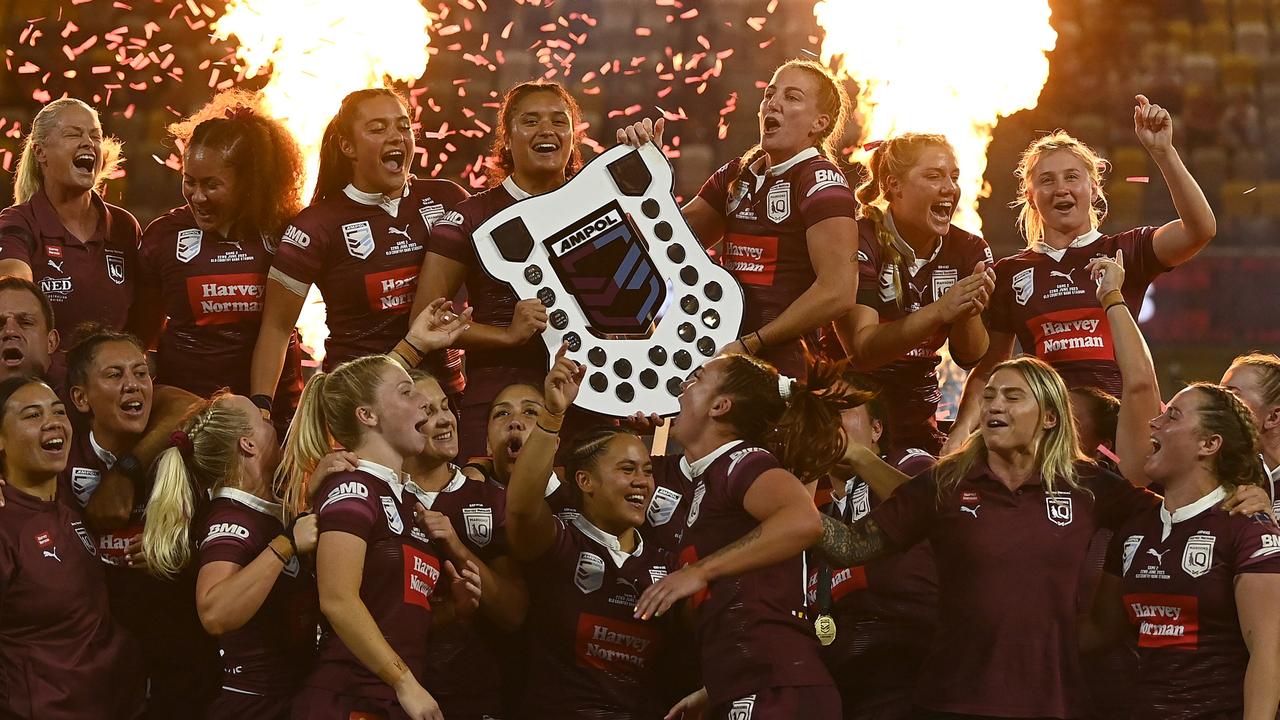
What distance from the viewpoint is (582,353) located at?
471 cm

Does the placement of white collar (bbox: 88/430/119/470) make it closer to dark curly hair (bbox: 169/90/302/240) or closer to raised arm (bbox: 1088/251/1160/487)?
dark curly hair (bbox: 169/90/302/240)

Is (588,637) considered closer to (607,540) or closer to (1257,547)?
(607,540)

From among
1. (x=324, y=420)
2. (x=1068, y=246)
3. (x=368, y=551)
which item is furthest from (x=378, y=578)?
(x=1068, y=246)

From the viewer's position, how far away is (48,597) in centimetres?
430

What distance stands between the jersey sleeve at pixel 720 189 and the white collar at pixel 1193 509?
1.85 metres

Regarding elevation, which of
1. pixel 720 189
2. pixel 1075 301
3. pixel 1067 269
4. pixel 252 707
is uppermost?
pixel 720 189

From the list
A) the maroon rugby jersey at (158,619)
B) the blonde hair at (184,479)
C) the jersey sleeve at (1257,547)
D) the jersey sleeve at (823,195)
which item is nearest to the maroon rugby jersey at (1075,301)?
the jersey sleeve at (823,195)

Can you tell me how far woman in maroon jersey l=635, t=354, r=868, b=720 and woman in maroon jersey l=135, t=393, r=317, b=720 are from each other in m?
1.02

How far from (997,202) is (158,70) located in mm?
6682

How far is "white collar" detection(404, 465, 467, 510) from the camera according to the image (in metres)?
4.31

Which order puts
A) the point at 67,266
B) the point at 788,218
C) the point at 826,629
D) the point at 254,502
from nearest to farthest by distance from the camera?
the point at 254,502 → the point at 826,629 → the point at 788,218 → the point at 67,266

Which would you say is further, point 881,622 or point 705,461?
point 881,622

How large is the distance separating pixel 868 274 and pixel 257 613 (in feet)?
7.44

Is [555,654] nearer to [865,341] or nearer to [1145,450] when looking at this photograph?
[865,341]
